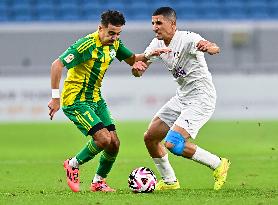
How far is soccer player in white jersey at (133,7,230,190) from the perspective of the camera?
961cm

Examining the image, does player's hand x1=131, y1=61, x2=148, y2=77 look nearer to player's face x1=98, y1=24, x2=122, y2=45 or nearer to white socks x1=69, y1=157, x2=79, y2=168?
player's face x1=98, y1=24, x2=122, y2=45

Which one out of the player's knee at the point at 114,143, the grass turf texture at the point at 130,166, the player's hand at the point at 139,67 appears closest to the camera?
the grass turf texture at the point at 130,166

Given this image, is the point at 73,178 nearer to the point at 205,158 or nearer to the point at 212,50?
the point at 205,158

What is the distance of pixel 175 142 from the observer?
9406 mm

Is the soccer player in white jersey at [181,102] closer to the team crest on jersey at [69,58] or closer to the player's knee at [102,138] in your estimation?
the player's knee at [102,138]

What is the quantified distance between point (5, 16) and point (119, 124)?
7.08 metres

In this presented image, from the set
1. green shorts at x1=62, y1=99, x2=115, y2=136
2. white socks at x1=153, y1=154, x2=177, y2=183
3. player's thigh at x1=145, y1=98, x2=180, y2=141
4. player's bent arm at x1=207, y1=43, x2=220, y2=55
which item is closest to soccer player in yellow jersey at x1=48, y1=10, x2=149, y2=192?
green shorts at x1=62, y1=99, x2=115, y2=136

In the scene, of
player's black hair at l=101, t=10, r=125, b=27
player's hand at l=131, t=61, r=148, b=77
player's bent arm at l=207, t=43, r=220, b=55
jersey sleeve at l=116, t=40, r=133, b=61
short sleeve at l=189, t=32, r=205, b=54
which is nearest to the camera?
player's bent arm at l=207, t=43, r=220, b=55

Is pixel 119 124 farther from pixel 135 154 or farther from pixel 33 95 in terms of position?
pixel 135 154

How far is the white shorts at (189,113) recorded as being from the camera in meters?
9.73

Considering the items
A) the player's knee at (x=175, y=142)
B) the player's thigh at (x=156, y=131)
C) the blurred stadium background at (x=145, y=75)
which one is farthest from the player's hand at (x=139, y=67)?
the blurred stadium background at (x=145, y=75)

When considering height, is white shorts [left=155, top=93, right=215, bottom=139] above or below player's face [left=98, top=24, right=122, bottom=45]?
below

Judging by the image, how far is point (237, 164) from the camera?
42.8ft

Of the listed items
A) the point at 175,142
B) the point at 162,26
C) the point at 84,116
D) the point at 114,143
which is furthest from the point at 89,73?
the point at 175,142
